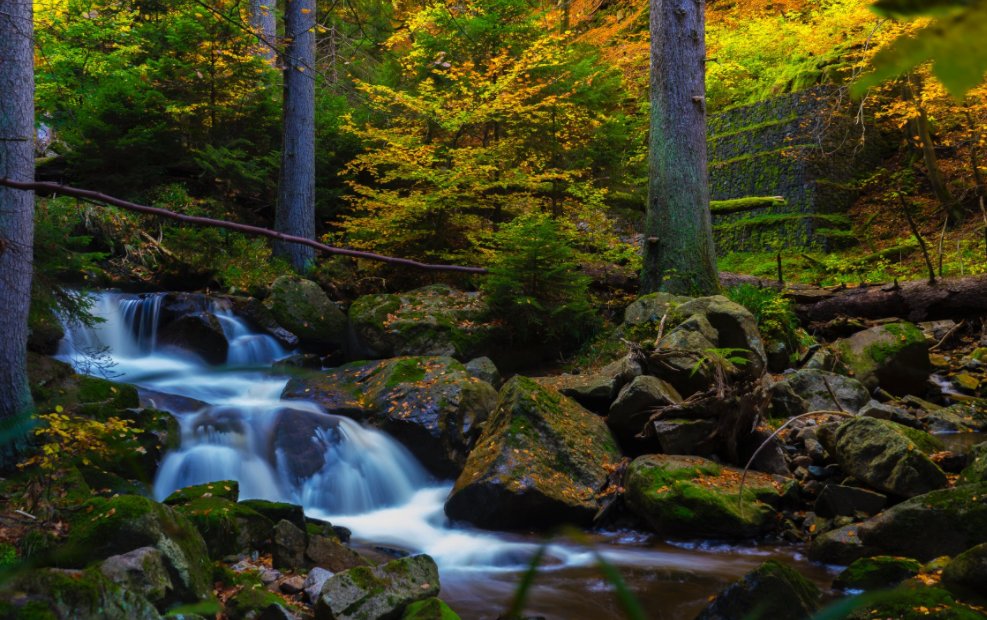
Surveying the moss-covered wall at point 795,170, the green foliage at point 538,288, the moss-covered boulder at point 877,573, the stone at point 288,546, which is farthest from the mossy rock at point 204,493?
the moss-covered wall at point 795,170

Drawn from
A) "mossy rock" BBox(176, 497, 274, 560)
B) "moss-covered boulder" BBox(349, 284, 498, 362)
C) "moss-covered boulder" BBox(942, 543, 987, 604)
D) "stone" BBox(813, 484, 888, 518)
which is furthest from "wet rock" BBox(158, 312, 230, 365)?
"moss-covered boulder" BBox(942, 543, 987, 604)

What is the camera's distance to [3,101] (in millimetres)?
5148

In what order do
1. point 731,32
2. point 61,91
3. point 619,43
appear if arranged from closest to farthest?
point 61,91, point 731,32, point 619,43

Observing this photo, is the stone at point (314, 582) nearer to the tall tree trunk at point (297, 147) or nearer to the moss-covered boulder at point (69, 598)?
the moss-covered boulder at point (69, 598)

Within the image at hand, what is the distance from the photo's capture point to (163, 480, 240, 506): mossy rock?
514cm

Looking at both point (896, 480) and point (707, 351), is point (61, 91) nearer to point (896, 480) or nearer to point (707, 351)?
point (707, 351)

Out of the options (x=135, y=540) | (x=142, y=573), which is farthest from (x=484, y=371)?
(x=142, y=573)

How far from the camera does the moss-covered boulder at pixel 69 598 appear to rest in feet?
8.43

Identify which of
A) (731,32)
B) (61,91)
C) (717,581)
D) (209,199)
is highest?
(731,32)

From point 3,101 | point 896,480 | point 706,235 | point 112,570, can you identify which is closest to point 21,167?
point 3,101

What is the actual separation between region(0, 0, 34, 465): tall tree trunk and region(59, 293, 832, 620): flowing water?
145 cm

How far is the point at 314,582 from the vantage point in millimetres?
4273

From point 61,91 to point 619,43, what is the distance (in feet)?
43.1

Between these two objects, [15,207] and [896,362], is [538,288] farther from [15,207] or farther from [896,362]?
[15,207]
